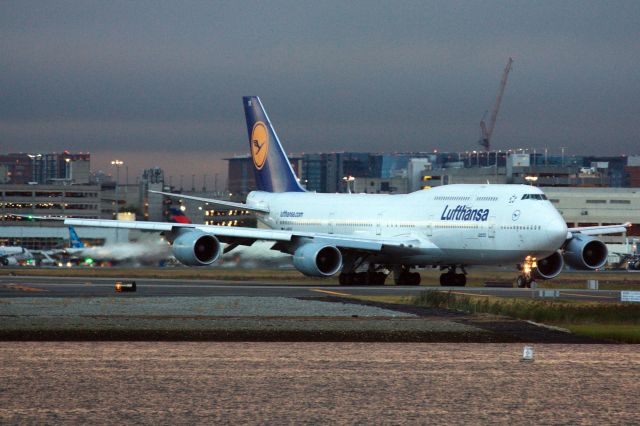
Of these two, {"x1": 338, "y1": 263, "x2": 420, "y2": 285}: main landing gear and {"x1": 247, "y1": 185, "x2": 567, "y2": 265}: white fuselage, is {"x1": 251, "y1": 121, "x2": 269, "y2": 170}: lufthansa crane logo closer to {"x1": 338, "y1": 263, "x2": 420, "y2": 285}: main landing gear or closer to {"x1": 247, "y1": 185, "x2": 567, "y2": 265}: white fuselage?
{"x1": 247, "y1": 185, "x2": 567, "y2": 265}: white fuselage

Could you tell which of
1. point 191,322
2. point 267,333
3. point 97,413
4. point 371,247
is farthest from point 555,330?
point 371,247

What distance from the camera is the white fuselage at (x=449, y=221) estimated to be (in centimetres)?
5178

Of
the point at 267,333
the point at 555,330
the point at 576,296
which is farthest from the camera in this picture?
the point at 576,296

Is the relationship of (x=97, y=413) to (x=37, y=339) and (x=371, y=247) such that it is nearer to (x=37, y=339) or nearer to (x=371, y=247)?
(x=37, y=339)

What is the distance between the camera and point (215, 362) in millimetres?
22484

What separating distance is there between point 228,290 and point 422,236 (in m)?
11.3

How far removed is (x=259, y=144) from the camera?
7156 centimetres

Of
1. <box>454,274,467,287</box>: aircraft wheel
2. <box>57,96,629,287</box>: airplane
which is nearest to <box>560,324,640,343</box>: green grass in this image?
<box>57,96,629,287</box>: airplane

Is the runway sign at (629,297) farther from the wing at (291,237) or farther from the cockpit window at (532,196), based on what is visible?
the wing at (291,237)

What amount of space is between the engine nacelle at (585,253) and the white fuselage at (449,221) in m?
4.70

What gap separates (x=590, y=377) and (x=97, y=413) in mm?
9101

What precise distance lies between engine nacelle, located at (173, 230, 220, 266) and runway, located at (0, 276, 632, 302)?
1.16 m

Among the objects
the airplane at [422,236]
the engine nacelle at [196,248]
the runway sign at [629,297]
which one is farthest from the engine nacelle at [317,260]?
the runway sign at [629,297]

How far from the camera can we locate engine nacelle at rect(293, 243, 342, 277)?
179 feet
